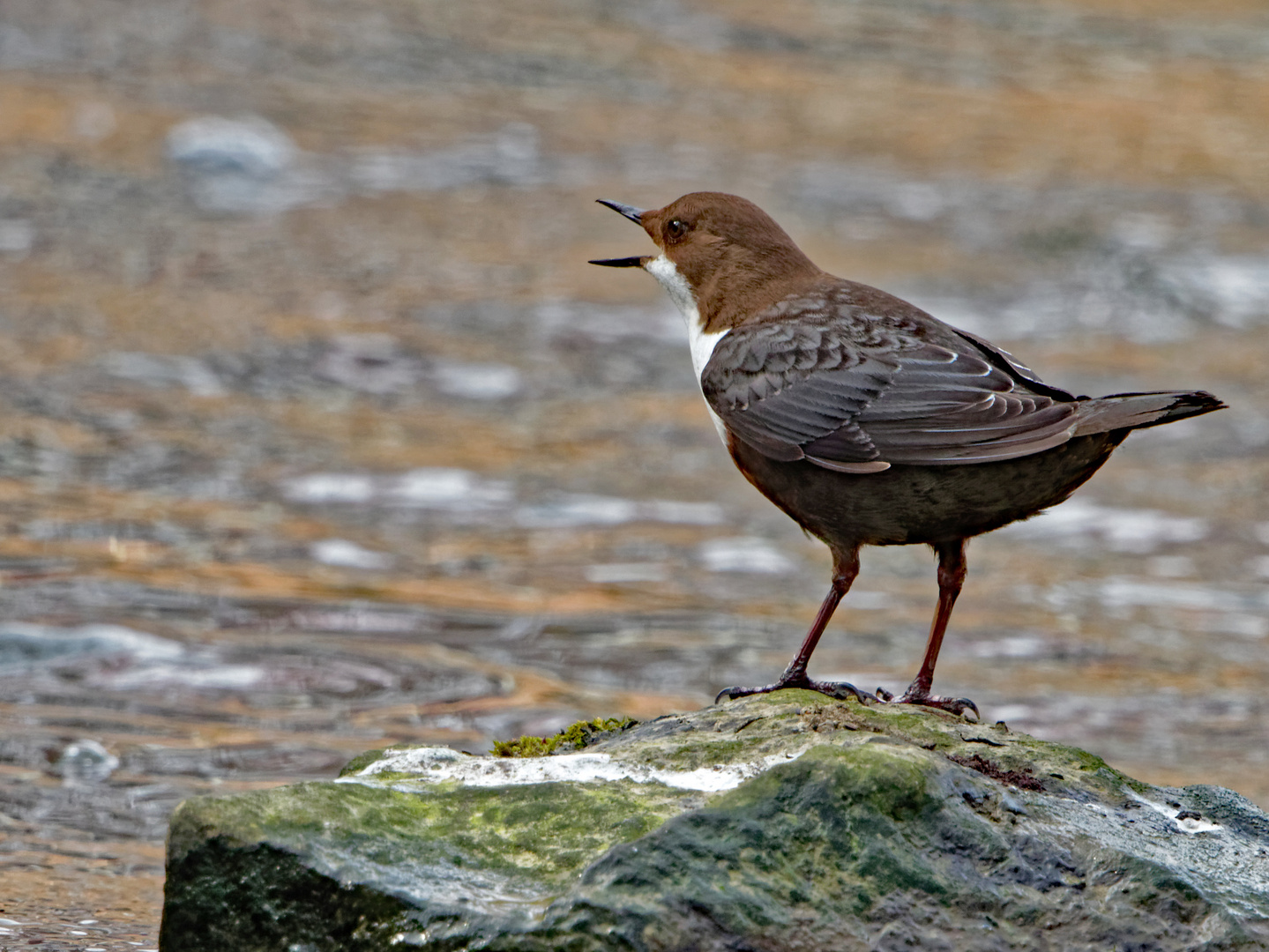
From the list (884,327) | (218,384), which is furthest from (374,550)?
(884,327)

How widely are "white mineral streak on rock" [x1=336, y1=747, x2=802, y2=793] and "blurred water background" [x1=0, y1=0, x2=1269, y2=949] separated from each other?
3.73 ft

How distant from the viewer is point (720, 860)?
3.10m

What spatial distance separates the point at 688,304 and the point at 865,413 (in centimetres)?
81

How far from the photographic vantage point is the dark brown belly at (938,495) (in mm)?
4047

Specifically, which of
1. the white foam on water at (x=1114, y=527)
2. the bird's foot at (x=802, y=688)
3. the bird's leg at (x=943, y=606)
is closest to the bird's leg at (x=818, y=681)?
the bird's foot at (x=802, y=688)

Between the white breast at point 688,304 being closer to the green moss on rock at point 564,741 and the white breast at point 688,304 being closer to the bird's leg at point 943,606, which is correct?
the bird's leg at point 943,606

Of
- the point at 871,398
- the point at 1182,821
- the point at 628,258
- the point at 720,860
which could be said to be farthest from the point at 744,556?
the point at 720,860

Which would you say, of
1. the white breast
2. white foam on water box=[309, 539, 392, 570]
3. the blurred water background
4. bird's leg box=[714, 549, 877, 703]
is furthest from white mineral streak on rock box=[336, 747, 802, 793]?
white foam on water box=[309, 539, 392, 570]

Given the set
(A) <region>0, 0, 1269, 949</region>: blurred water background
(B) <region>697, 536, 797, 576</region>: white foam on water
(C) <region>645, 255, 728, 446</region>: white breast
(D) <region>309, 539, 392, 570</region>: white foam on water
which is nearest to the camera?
(C) <region>645, 255, 728, 446</region>: white breast

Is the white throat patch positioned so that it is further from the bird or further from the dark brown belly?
the dark brown belly

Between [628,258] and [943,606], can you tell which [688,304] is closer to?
[628,258]

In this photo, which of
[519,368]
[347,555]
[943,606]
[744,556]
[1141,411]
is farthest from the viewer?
[519,368]

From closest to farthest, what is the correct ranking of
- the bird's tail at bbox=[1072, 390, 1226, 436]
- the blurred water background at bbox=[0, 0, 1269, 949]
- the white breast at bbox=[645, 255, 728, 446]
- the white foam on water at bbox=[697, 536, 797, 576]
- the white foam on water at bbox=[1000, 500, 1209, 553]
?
1. the bird's tail at bbox=[1072, 390, 1226, 436]
2. the white breast at bbox=[645, 255, 728, 446]
3. the blurred water background at bbox=[0, 0, 1269, 949]
4. the white foam on water at bbox=[697, 536, 797, 576]
5. the white foam on water at bbox=[1000, 500, 1209, 553]

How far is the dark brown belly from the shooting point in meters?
4.05
